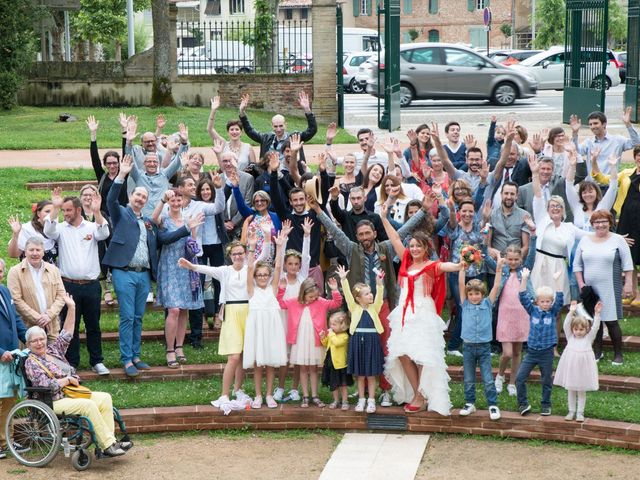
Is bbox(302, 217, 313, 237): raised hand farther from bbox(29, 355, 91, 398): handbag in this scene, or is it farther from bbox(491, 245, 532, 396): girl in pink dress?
bbox(29, 355, 91, 398): handbag

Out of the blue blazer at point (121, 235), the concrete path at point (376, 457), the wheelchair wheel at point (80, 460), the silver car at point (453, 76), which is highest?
the silver car at point (453, 76)

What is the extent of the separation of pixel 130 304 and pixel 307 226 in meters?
2.02

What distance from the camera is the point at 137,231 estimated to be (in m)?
12.0

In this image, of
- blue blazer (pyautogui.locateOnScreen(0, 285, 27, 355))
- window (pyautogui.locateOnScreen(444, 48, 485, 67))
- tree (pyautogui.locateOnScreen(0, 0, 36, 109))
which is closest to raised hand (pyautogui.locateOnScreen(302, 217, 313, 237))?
blue blazer (pyautogui.locateOnScreen(0, 285, 27, 355))

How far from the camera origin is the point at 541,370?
36.1 ft

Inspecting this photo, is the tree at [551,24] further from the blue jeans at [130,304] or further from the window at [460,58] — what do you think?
the blue jeans at [130,304]

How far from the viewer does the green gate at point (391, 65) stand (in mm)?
25234

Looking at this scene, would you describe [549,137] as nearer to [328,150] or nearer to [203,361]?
[328,150]

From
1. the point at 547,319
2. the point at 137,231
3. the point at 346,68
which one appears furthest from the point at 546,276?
the point at 346,68

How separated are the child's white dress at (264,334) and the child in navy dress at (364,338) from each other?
0.71m

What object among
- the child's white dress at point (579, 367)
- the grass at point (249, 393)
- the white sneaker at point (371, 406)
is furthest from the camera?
the white sneaker at point (371, 406)

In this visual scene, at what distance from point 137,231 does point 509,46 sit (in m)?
73.2

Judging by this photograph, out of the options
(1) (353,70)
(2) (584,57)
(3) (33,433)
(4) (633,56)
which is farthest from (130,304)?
(1) (353,70)

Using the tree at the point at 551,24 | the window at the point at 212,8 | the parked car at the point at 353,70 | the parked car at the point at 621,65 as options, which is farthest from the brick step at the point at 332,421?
the window at the point at 212,8
